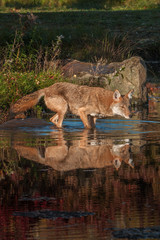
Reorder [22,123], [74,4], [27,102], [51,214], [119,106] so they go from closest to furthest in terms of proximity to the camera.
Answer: [51,214]
[119,106]
[27,102]
[22,123]
[74,4]

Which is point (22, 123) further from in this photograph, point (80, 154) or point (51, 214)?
point (51, 214)

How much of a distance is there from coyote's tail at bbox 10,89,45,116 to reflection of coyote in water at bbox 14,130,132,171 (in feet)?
8.27

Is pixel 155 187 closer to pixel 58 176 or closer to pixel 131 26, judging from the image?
pixel 58 176

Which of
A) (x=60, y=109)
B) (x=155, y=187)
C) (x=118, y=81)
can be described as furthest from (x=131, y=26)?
(x=155, y=187)

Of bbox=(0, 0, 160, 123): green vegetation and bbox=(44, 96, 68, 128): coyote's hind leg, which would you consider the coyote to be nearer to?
bbox=(44, 96, 68, 128): coyote's hind leg

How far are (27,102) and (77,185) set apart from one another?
6289 millimetres

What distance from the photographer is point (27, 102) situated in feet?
41.7

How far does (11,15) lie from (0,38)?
44.2 feet

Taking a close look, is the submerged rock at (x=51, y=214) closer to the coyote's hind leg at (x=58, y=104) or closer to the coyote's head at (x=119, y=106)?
the coyote's hind leg at (x=58, y=104)

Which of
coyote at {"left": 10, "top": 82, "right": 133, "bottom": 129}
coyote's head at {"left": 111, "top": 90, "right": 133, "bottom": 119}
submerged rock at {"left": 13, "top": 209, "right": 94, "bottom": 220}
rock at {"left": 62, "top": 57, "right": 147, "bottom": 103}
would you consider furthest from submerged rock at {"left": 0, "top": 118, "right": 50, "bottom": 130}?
submerged rock at {"left": 13, "top": 209, "right": 94, "bottom": 220}

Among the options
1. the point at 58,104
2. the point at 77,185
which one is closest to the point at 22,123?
the point at 58,104

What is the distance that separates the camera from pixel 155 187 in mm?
6539

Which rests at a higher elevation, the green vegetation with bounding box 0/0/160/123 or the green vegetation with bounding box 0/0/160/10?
the green vegetation with bounding box 0/0/160/10

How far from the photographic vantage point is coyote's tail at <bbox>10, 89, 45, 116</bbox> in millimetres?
12641
